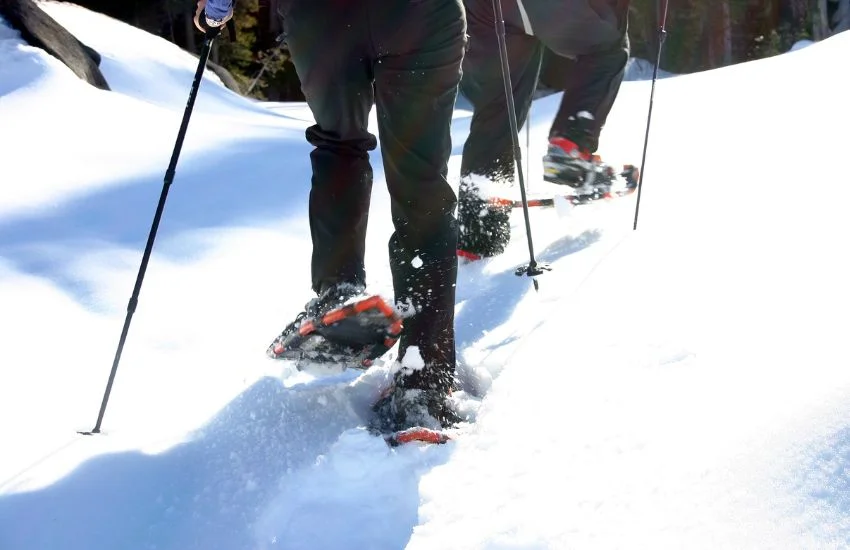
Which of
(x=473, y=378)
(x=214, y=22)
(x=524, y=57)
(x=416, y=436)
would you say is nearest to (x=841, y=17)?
(x=524, y=57)

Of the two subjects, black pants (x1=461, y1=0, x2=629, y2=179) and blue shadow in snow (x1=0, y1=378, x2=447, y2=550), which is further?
black pants (x1=461, y1=0, x2=629, y2=179)

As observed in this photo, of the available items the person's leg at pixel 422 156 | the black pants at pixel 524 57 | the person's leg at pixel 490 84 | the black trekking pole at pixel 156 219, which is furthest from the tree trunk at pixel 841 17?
the black trekking pole at pixel 156 219

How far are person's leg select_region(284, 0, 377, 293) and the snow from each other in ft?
0.89

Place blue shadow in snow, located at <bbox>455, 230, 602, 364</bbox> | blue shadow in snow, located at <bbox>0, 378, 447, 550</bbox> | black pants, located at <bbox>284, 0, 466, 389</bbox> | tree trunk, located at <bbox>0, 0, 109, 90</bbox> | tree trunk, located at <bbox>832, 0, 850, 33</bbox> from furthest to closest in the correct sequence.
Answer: tree trunk, located at <bbox>832, 0, 850, 33</bbox> < tree trunk, located at <bbox>0, 0, 109, 90</bbox> < blue shadow in snow, located at <bbox>455, 230, 602, 364</bbox> < black pants, located at <bbox>284, 0, 466, 389</bbox> < blue shadow in snow, located at <bbox>0, 378, 447, 550</bbox>

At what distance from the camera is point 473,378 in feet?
7.38

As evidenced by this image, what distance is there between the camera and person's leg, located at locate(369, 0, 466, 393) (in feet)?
6.02

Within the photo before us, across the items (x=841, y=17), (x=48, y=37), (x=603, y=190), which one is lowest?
(x=603, y=190)

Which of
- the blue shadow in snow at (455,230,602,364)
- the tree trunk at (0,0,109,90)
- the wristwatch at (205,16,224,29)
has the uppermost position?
the tree trunk at (0,0,109,90)

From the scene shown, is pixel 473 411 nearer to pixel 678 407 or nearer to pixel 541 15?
pixel 678 407

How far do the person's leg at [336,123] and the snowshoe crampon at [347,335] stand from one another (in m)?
0.17

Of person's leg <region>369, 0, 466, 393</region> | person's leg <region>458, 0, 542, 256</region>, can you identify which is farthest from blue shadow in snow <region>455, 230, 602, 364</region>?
person's leg <region>369, 0, 466, 393</region>

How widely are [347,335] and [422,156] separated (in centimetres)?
49

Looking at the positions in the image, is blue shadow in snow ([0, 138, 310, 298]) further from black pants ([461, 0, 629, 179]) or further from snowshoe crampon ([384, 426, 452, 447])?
snowshoe crampon ([384, 426, 452, 447])

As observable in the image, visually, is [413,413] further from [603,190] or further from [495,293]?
[603,190]
